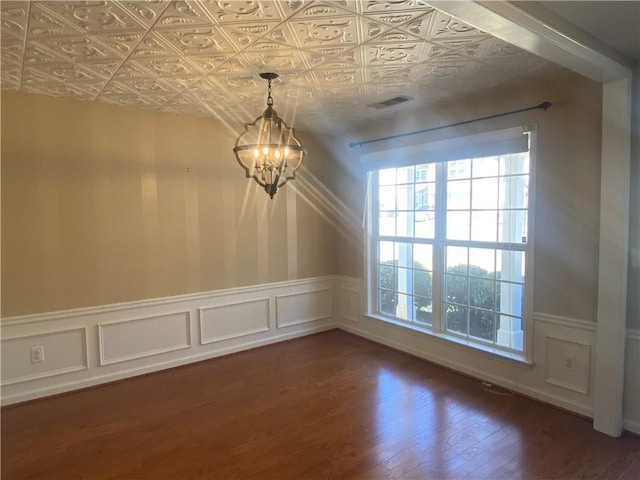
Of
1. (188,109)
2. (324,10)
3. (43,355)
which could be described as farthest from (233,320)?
(324,10)

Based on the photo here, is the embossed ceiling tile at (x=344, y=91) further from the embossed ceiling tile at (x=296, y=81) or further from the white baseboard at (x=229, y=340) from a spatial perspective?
the white baseboard at (x=229, y=340)

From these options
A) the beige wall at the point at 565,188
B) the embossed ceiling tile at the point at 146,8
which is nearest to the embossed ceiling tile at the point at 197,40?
the embossed ceiling tile at the point at 146,8

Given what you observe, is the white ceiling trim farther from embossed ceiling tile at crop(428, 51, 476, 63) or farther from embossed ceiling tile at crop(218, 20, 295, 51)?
embossed ceiling tile at crop(218, 20, 295, 51)

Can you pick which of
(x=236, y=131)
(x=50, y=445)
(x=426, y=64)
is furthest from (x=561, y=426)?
(x=236, y=131)

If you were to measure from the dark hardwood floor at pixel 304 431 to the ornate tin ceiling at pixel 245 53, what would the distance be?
2531mm

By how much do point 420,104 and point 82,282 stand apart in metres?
3.48

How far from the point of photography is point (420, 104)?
3.78 metres

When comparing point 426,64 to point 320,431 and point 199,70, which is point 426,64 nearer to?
point 199,70

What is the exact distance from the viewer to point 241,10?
1.96 metres

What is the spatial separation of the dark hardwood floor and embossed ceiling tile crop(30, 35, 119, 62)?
2535mm

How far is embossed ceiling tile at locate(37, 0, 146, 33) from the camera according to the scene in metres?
1.89

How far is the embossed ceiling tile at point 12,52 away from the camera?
7.56 feet

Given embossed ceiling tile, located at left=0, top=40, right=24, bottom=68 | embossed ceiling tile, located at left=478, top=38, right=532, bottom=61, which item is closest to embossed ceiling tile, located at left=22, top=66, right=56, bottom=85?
embossed ceiling tile, located at left=0, top=40, right=24, bottom=68

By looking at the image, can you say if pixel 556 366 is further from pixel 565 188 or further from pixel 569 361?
pixel 565 188
